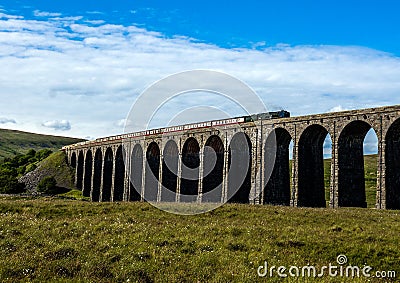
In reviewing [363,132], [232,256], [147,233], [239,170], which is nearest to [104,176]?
[239,170]

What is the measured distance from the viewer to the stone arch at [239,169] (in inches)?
1882

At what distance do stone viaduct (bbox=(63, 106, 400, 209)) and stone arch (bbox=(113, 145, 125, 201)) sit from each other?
0.16 meters

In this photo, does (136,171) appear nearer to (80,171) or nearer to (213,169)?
(213,169)

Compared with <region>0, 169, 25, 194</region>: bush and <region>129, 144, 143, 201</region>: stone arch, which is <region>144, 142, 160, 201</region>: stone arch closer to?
<region>129, 144, 143, 201</region>: stone arch

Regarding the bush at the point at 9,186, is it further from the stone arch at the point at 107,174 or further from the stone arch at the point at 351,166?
the stone arch at the point at 351,166

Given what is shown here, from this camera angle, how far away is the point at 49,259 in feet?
52.5

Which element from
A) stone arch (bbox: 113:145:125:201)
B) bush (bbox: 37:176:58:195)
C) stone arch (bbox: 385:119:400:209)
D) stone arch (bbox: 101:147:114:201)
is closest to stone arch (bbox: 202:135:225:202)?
stone arch (bbox: 385:119:400:209)

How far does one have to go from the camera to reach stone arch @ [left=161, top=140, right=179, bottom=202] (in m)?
56.9

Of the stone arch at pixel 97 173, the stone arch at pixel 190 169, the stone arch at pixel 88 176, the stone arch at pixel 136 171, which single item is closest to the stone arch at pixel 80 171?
the stone arch at pixel 88 176

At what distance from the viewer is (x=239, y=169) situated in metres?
48.9

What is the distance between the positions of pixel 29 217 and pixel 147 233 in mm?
9695

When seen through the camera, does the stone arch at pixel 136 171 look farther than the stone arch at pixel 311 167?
Yes

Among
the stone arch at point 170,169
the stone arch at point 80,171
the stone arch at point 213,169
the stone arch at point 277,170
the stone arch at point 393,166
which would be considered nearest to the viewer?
the stone arch at point 393,166

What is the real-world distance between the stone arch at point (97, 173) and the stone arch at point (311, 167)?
45.8 m
